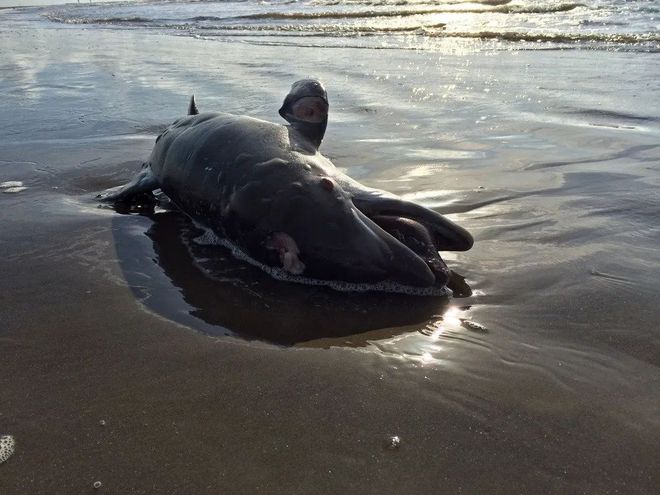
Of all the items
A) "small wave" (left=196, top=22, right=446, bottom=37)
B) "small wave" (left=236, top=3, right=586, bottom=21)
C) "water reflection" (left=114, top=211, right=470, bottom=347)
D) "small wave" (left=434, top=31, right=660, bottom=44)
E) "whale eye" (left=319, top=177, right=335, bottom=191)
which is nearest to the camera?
"water reflection" (left=114, top=211, right=470, bottom=347)

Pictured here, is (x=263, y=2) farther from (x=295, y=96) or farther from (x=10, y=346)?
(x=10, y=346)

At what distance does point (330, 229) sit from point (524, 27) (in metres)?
15.9

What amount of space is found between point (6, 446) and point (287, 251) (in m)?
1.54

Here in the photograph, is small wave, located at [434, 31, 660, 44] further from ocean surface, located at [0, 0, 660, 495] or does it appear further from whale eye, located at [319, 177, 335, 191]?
whale eye, located at [319, 177, 335, 191]

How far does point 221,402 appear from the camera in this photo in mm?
2293

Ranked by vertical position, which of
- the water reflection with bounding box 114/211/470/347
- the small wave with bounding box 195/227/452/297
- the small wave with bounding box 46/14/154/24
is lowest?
the small wave with bounding box 46/14/154/24

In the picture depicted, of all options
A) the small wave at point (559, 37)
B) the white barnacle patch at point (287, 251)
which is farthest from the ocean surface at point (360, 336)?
the small wave at point (559, 37)

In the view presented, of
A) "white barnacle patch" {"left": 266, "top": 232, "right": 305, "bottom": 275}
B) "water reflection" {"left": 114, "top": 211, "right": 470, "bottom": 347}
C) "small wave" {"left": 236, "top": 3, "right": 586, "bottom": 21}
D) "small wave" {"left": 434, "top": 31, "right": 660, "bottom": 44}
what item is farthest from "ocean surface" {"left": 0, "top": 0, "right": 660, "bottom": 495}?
"small wave" {"left": 236, "top": 3, "right": 586, "bottom": 21}

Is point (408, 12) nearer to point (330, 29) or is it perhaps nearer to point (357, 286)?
point (330, 29)

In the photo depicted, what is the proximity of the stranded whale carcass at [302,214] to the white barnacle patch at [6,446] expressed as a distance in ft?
4.92

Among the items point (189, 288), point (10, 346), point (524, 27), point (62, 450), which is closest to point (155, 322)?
point (189, 288)

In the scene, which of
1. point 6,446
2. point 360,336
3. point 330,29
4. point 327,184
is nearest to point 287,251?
point 327,184

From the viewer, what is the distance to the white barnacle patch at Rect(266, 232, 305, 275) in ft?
10.3

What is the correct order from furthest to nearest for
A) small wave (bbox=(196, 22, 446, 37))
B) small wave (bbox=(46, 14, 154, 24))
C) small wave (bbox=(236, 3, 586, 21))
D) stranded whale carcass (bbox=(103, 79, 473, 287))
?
small wave (bbox=(46, 14, 154, 24)) < small wave (bbox=(236, 3, 586, 21)) < small wave (bbox=(196, 22, 446, 37)) < stranded whale carcass (bbox=(103, 79, 473, 287))
